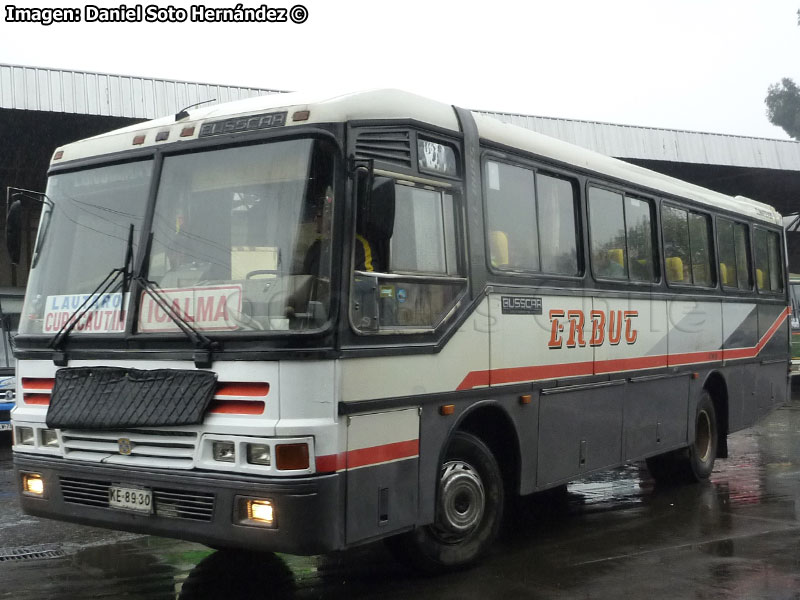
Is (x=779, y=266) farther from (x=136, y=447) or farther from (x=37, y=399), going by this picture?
(x=37, y=399)

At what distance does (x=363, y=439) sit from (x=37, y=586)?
2.40 metres

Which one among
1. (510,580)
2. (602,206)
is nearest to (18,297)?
(602,206)

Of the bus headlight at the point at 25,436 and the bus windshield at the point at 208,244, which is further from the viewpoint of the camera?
the bus headlight at the point at 25,436

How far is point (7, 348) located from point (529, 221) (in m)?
9.36

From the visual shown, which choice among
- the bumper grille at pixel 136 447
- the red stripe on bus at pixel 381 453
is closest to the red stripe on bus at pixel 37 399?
the bumper grille at pixel 136 447

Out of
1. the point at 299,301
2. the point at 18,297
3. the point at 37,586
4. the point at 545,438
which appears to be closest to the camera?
the point at 299,301

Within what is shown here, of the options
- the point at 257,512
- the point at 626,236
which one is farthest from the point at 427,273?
the point at 626,236

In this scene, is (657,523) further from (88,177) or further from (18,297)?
(18,297)

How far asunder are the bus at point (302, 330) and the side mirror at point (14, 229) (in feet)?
0.73

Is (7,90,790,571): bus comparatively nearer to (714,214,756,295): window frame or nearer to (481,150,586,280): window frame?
(481,150,586,280): window frame

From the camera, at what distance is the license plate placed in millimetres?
5578

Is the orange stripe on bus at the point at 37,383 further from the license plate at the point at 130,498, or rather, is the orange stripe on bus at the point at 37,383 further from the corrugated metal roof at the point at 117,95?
the corrugated metal roof at the point at 117,95

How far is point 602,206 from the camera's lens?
8.47 m

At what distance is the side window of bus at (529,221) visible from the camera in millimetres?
6969
